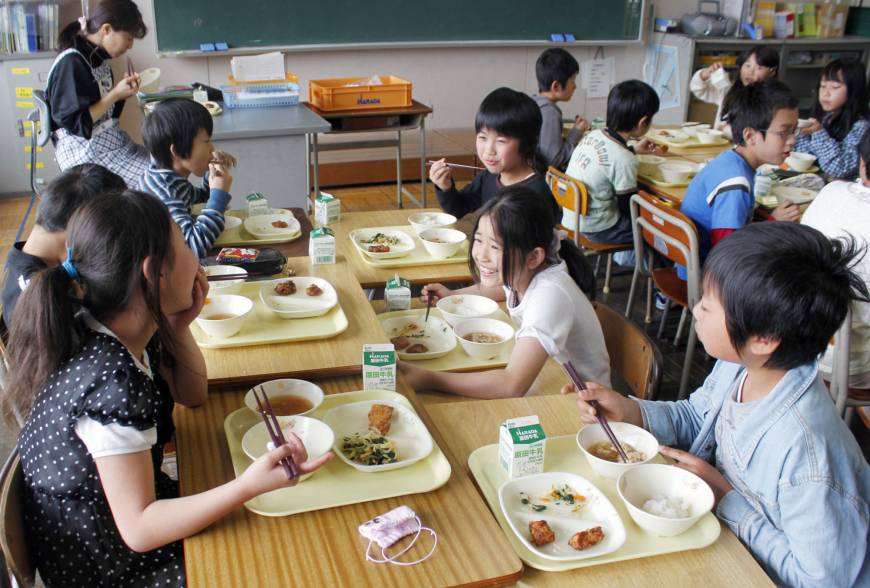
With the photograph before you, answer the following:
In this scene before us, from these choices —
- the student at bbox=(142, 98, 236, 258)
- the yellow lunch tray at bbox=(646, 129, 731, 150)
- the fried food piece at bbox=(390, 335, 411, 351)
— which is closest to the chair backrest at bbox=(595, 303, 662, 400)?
the fried food piece at bbox=(390, 335, 411, 351)

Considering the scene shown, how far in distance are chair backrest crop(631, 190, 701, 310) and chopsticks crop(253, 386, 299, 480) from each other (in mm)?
1699

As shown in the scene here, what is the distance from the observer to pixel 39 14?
4906 millimetres

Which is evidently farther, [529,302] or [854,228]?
[854,228]

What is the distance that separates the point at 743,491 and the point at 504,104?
1.73 meters

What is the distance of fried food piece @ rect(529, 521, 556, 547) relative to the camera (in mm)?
1173

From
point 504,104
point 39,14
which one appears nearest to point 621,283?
point 504,104

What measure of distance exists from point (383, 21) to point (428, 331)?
4.21m

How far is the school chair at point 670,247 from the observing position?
8.67ft

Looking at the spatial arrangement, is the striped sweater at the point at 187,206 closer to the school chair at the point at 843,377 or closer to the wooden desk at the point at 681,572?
the wooden desk at the point at 681,572

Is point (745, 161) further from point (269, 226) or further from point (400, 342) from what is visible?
point (269, 226)

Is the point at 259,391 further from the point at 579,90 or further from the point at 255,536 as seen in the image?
the point at 579,90

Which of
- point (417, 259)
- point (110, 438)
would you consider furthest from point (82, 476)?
point (417, 259)

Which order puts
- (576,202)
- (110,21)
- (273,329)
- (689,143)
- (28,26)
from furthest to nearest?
(28,26), (689,143), (110,21), (576,202), (273,329)

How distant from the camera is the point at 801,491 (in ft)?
3.89
